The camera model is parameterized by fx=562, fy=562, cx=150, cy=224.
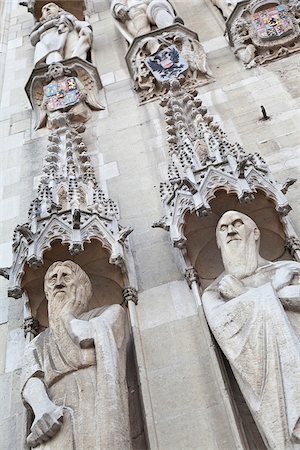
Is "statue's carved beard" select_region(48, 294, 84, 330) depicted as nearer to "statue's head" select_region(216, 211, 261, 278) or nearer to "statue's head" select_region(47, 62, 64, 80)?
"statue's head" select_region(216, 211, 261, 278)

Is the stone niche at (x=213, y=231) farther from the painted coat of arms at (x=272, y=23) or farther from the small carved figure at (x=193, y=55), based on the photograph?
the painted coat of arms at (x=272, y=23)

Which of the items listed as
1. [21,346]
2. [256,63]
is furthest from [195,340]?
[256,63]

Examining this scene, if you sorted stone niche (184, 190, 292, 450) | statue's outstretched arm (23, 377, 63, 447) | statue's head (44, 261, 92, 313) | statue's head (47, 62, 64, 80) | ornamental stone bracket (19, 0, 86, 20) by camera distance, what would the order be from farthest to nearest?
ornamental stone bracket (19, 0, 86, 20) < statue's head (47, 62, 64, 80) < stone niche (184, 190, 292, 450) < statue's head (44, 261, 92, 313) < statue's outstretched arm (23, 377, 63, 447)

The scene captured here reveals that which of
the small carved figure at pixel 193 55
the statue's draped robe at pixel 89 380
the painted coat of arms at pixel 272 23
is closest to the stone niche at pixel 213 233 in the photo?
the statue's draped robe at pixel 89 380

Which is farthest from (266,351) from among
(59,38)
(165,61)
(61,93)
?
(59,38)

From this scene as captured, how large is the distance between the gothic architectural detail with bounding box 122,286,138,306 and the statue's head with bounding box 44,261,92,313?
432 millimetres

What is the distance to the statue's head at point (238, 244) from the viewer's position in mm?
4574

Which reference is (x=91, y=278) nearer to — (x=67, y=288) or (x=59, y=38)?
(x=67, y=288)

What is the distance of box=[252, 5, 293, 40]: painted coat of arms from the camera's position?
8.24 metres

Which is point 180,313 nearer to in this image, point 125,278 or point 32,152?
point 125,278

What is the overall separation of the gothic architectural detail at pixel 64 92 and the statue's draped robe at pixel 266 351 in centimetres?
448

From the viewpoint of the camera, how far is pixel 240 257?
4629 mm

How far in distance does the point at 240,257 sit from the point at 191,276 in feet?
2.25

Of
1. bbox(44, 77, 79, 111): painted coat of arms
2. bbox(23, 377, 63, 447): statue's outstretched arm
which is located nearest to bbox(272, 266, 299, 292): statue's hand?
bbox(23, 377, 63, 447): statue's outstretched arm
